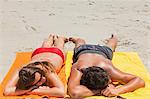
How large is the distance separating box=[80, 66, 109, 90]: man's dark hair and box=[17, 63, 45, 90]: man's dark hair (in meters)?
0.40

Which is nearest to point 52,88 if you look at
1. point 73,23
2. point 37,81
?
point 37,81

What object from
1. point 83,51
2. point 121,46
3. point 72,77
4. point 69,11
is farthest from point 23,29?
point 72,77

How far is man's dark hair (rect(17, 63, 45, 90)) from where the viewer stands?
321 cm

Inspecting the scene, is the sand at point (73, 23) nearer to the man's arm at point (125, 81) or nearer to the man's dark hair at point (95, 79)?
the man's arm at point (125, 81)

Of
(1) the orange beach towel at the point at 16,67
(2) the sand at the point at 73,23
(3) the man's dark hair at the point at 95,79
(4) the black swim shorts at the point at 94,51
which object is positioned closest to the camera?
(3) the man's dark hair at the point at 95,79

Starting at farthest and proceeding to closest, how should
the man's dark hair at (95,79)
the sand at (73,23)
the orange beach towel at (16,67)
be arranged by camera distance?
the sand at (73,23), the orange beach towel at (16,67), the man's dark hair at (95,79)

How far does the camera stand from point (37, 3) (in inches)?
293

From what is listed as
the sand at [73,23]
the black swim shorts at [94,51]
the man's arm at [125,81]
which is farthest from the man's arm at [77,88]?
the sand at [73,23]

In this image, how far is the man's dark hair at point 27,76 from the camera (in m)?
3.21

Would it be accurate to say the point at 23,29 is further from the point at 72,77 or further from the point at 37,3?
the point at 72,77

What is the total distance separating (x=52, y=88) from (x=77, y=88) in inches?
8.9

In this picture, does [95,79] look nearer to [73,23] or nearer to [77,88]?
[77,88]

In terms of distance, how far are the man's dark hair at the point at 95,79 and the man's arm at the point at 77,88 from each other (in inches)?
1.7

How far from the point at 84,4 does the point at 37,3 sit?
93cm
